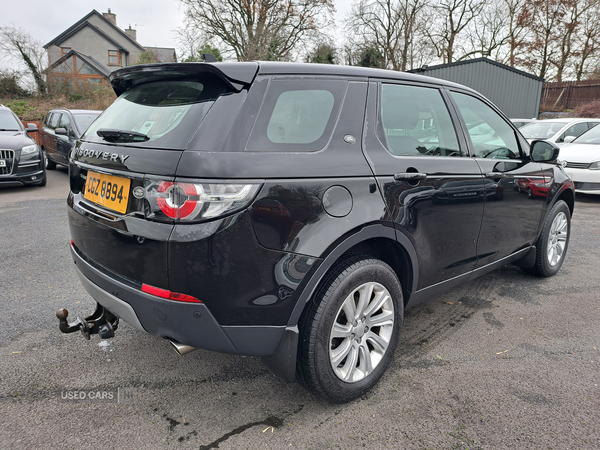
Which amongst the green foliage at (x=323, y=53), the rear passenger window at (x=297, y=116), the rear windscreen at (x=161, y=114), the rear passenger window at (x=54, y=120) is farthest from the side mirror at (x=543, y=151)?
the green foliage at (x=323, y=53)

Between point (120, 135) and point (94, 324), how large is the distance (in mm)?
1063

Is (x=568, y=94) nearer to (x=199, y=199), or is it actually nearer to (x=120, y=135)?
(x=120, y=135)

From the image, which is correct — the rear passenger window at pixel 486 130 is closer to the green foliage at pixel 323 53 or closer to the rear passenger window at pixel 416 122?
Answer: the rear passenger window at pixel 416 122

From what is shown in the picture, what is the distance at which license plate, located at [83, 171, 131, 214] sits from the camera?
2062mm

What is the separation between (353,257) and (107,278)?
1.25m

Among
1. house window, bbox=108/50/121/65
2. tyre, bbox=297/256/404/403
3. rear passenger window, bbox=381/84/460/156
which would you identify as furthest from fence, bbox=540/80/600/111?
house window, bbox=108/50/121/65

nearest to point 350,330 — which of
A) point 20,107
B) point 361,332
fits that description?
point 361,332

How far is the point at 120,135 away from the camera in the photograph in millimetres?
2273

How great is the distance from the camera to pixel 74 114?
10.5 m

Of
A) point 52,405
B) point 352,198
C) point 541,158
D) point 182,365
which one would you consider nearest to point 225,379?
point 182,365

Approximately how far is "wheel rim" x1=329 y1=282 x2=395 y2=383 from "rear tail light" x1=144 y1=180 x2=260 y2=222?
2.58 ft

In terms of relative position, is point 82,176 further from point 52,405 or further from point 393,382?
point 393,382

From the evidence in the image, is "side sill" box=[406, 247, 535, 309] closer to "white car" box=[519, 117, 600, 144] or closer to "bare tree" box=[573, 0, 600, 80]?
"white car" box=[519, 117, 600, 144]

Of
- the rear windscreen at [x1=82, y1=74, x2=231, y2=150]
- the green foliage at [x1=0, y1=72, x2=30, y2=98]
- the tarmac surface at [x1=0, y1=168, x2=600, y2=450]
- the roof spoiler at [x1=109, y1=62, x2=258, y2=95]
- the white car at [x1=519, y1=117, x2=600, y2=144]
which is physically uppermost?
the green foliage at [x1=0, y1=72, x2=30, y2=98]
